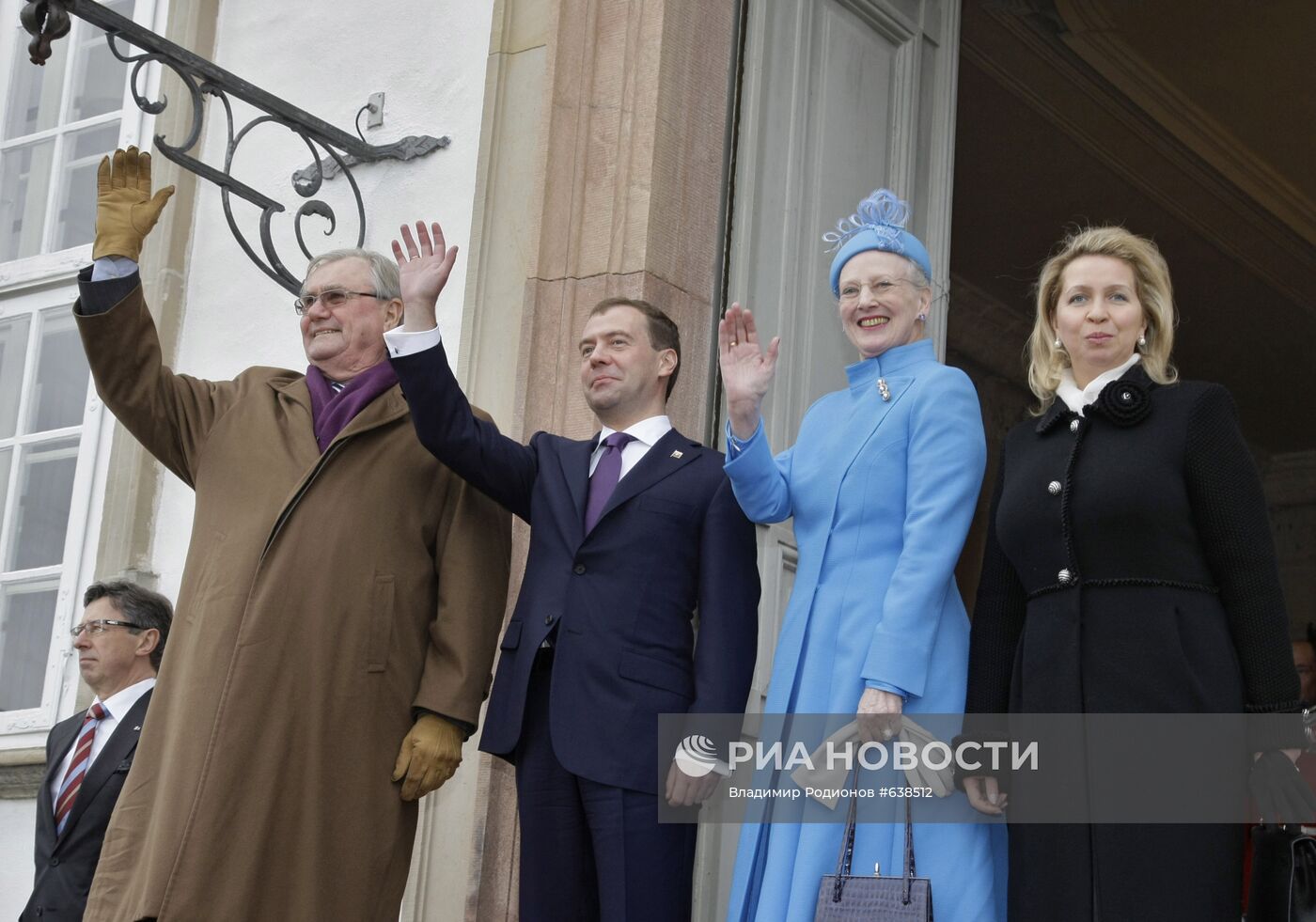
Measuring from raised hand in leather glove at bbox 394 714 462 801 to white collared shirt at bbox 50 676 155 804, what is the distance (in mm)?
1723

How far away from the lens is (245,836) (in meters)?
3.97

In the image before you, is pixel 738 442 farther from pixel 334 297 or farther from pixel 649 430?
pixel 334 297

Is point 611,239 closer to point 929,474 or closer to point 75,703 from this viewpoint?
point 929,474

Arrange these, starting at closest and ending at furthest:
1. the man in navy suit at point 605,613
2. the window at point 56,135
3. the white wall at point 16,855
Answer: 1. the man in navy suit at point 605,613
2. the white wall at point 16,855
3. the window at point 56,135

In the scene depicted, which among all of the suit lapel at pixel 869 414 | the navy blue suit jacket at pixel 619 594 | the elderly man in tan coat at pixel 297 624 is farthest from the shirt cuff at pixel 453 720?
the suit lapel at pixel 869 414

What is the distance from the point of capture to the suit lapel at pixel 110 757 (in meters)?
5.35

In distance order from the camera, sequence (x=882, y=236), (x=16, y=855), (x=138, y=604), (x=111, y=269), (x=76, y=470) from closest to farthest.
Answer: (x=882, y=236) < (x=111, y=269) < (x=138, y=604) < (x=16, y=855) < (x=76, y=470)

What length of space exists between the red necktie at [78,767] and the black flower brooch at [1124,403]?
3.25 metres

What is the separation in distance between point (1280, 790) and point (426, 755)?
1.81 metres

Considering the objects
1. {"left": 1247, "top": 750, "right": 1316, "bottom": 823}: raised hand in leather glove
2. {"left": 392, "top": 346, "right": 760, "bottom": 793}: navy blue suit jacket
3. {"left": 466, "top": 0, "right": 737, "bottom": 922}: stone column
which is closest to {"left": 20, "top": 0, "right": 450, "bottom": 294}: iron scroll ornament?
{"left": 466, "top": 0, "right": 737, "bottom": 922}: stone column

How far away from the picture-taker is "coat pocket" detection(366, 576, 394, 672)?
4.16m

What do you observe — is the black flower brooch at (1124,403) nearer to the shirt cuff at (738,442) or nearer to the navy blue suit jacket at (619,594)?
the shirt cuff at (738,442)

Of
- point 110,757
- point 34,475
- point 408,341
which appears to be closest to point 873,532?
point 408,341

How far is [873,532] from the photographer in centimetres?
387
